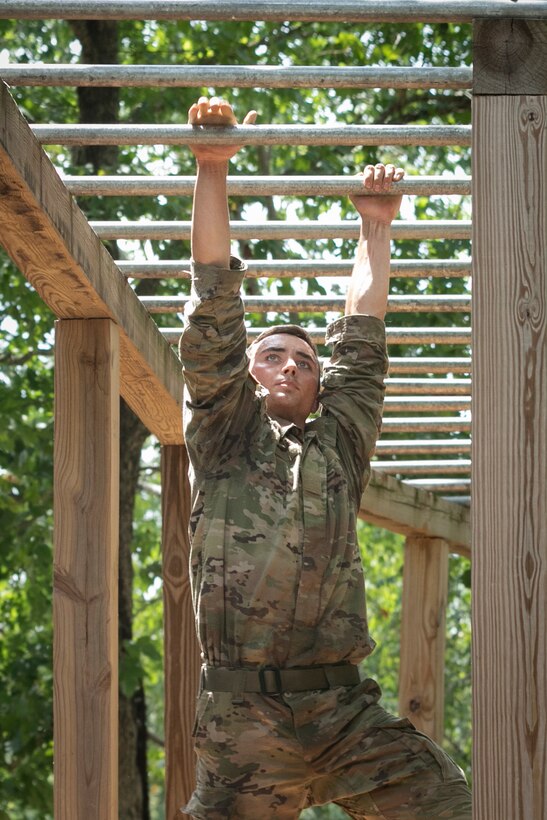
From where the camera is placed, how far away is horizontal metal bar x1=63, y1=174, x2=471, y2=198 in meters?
4.29

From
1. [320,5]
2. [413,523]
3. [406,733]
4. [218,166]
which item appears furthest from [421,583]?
[320,5]

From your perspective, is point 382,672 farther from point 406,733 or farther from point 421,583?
point 406,733

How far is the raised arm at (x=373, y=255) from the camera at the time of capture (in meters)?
4.49

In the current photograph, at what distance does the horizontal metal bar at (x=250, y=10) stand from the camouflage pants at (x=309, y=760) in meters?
1.81

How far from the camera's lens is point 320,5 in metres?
3.29

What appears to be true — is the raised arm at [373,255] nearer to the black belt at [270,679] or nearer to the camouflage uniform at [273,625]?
the camouflage uniform at [273,625]

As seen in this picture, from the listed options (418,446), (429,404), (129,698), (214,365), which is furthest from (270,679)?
(129,698)

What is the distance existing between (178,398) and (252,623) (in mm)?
1909

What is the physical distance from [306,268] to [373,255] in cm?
62

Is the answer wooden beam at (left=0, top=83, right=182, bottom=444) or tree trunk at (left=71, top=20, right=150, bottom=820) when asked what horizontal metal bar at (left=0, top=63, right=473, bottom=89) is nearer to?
wooden beam at (left=0, top=83, right=182, bottom=444)

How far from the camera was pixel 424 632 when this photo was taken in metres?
8.51

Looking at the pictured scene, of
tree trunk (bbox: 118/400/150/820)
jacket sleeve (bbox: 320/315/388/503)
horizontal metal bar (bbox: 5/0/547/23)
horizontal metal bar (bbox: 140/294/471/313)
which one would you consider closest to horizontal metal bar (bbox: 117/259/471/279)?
horizontal metal bar (bbox: 140/294/471/313)

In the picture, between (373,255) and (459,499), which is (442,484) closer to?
(459,499)

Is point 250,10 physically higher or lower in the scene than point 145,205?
lower
